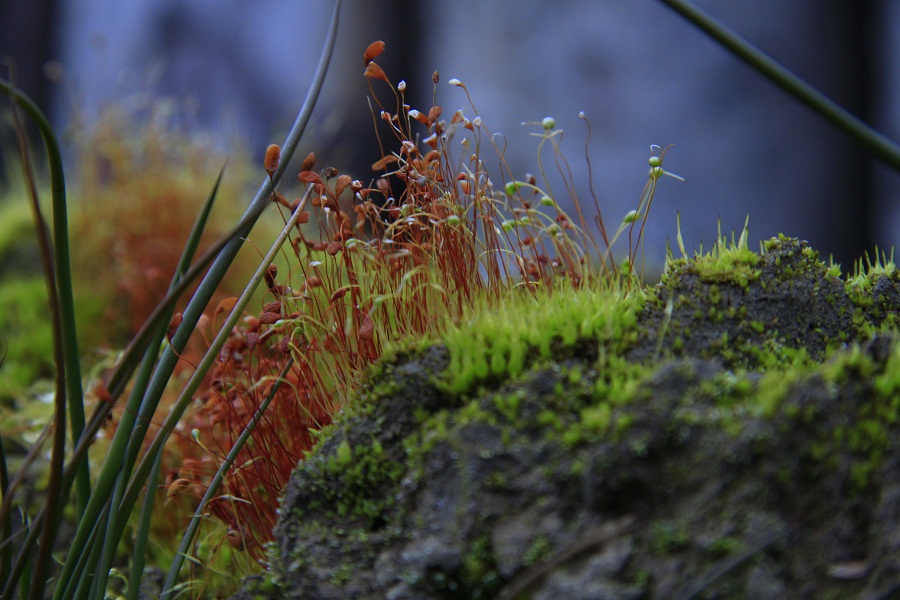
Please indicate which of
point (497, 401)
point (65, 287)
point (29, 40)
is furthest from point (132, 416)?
point (29, 40)

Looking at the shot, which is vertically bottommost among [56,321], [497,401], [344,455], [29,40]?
[344,455]

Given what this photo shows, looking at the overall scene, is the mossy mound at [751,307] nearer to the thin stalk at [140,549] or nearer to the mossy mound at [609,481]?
the mossy mound at [609,481]

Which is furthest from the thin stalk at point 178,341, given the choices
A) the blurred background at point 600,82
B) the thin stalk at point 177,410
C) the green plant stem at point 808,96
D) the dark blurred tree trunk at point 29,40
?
the dark blurred tree trunk at point 29,40

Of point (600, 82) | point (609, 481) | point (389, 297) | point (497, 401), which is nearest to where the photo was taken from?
point (609, 481)

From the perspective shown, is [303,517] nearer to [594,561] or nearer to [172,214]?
[594,561]

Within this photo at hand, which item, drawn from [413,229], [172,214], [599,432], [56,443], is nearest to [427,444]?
[599,432]

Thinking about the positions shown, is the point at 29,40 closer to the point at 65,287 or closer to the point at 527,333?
the point at 65,287

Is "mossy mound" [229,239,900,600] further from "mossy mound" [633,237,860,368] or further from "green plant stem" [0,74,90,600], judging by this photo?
"green plant stem" [0,74,90,600]
